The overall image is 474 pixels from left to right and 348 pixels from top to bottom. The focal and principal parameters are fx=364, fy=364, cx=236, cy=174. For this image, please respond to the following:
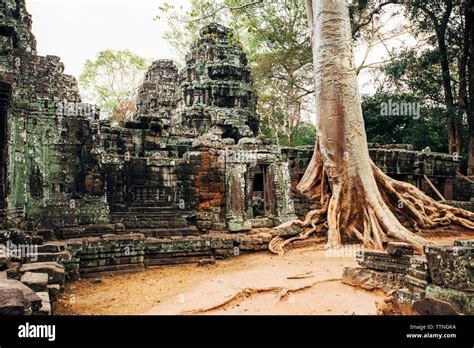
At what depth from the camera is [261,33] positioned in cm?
1909

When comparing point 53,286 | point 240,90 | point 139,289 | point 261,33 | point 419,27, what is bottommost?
point 139,289

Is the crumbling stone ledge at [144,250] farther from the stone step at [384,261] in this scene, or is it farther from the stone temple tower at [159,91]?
the stone temple tower at [159,91]

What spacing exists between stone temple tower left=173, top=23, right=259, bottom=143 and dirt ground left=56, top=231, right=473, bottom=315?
9.20 meters

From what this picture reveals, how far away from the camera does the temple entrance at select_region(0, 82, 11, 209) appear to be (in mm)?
5020

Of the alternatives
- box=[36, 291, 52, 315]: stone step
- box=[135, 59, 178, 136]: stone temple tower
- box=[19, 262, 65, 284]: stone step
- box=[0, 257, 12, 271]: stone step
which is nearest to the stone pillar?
box=[19, 262, 65, 284]: stone step

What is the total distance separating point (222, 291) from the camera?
437 cm

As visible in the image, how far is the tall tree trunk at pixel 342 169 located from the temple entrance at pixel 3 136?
15.0 feet

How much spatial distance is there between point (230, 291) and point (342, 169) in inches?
163

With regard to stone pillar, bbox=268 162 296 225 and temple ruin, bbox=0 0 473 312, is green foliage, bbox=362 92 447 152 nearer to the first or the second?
temple ruin, bbox=0 0 473 312

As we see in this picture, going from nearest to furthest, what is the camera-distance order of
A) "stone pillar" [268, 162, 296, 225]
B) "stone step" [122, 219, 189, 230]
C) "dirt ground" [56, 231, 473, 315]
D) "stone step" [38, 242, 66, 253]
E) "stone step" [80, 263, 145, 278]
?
1. "dirt ground" [56, 231, 473, 315]
2. "stone step" [38, 242, 66, 253]
3. "stone step" [80, 263, 145, 278]
4. "stone step" [122, 219, 189, 230]
5. "stone pillar" [268, 162, 296, 225]

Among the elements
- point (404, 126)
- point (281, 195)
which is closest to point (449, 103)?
point (404, 126)
